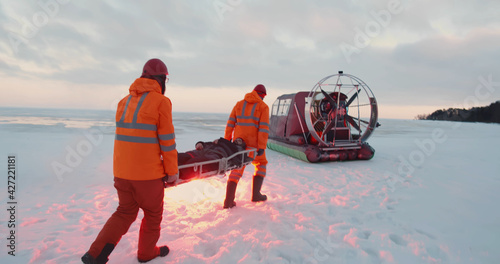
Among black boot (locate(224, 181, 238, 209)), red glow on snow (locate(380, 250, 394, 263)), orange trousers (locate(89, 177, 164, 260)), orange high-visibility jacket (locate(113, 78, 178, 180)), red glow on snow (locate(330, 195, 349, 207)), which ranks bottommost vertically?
red glow on snow (locate(380, 250, 394, 263))

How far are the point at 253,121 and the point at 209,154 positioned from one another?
97 cm

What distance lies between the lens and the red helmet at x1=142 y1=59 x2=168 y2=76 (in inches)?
90.7

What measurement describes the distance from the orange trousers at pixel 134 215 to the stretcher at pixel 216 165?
1.21 feet

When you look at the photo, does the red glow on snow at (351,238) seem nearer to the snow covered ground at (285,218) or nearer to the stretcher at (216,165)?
the snow covered ground at (285,218)

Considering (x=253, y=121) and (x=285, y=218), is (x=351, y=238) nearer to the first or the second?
(x=285, y=218)

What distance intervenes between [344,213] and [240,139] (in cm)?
184

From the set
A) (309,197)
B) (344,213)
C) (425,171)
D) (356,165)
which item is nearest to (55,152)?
(309,197)

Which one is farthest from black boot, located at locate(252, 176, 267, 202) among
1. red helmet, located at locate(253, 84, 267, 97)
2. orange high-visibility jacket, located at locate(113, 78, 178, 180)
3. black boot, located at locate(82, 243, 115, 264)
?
black boot, located at locate(82, 243, 115, 264)

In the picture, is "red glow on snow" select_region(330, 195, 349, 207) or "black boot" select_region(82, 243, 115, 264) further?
"red glow on snow" select_region(330, 195, 349, 207)

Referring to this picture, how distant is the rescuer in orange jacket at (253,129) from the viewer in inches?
147

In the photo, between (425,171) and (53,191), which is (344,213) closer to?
(425,171)

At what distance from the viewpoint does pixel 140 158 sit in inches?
83.3

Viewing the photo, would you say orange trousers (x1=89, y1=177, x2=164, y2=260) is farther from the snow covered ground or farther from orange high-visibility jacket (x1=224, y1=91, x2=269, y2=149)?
orange high-visibility jacket (x1=224, y1=91, x2=269, y2=149)

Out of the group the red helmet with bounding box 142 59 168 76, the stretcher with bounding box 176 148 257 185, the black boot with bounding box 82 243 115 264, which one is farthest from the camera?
the stretcher with bounding box 176 148 257 185
